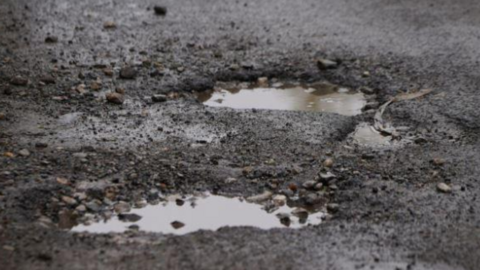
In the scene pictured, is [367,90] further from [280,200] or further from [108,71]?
[108,71]

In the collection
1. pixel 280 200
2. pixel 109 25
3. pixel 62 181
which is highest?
pixel 109 25

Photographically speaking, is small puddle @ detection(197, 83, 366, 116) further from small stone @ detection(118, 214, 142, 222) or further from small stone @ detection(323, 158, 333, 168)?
small stone @ detection(118, 214, 142, 222)

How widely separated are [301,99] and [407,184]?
56.9 inches

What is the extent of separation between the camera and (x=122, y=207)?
3.83 metres

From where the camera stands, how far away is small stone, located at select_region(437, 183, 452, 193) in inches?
159

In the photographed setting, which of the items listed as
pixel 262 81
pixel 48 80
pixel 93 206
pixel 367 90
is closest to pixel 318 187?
pixel 93 206

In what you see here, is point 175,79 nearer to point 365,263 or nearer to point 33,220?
point 33,220

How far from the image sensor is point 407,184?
13.5 feet

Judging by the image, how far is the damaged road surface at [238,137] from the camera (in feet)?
11.6

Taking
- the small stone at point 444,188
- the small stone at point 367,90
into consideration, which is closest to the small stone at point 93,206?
the small stone at point 444,188

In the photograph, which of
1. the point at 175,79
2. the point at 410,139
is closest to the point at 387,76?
the point at 410,139

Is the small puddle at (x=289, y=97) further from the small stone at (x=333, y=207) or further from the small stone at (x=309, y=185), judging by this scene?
the small stone at (x=333, y=207)

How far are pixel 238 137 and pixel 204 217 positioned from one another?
39.2 inches

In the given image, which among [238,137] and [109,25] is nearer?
[238,137]
